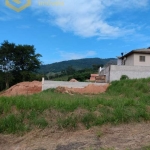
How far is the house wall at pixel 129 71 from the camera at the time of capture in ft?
69.9

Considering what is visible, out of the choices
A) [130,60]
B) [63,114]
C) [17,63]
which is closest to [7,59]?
[17,63]

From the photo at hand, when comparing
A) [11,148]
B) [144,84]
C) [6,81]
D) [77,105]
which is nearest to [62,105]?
[77,105]

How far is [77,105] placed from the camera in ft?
21.5

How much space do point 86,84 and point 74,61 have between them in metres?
64.1

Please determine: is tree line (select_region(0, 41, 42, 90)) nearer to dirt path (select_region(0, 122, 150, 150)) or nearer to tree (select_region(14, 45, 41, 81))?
tree (select_region(14, 45, 41, 81))

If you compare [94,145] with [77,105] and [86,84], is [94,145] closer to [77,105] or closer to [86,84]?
[77,105]

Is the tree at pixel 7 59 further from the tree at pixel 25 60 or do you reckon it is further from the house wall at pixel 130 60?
the house wall at pixel 130 60

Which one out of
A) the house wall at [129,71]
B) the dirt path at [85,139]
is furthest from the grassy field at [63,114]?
the house wall at [129,71]

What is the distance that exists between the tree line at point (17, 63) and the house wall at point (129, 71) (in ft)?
47.7

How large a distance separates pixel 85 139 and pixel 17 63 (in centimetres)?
2927

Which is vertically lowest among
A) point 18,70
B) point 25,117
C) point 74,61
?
point 25,117

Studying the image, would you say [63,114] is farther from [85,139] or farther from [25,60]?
[25,60]

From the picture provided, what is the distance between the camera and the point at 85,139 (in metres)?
4.59

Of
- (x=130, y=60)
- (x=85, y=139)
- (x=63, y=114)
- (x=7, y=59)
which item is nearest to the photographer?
(x=85, y=139)
